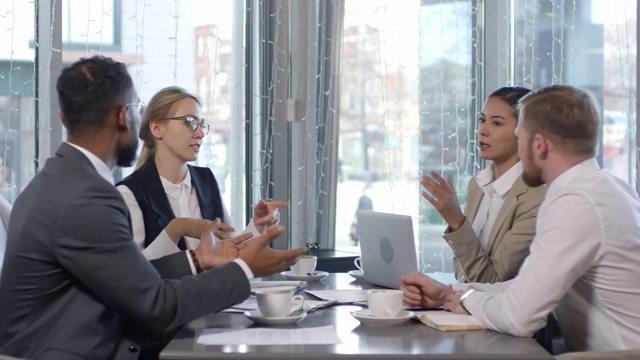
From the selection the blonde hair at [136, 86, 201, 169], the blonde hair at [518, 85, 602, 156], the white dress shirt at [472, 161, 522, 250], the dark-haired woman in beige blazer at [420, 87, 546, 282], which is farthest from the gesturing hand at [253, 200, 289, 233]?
the blonde hair at [518, 85, 602, 156]

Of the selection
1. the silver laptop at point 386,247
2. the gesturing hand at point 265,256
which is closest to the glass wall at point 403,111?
the silver laptop at point 386,247

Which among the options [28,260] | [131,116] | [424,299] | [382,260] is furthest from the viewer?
[382,260]

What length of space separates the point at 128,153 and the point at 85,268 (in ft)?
1.24

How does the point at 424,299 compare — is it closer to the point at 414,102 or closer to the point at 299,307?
the point at 299,307

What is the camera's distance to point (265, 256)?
7.36ft

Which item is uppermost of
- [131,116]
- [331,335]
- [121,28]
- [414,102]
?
[121,28]

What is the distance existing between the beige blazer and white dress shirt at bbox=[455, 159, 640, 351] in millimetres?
545

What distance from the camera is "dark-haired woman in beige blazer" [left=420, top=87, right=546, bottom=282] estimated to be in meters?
2.78

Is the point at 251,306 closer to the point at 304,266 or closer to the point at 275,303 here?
the point at 275,303

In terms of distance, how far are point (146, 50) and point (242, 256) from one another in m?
2.17

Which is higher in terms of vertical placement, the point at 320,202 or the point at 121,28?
the point at 121,28

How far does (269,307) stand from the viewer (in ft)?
7.30

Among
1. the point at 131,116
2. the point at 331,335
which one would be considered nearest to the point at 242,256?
the point at 331,335

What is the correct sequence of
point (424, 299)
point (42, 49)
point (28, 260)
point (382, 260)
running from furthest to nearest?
1. point (42, 49)
2. point (382, 260)
3. point (424, 299)
4. point (28, 260)
